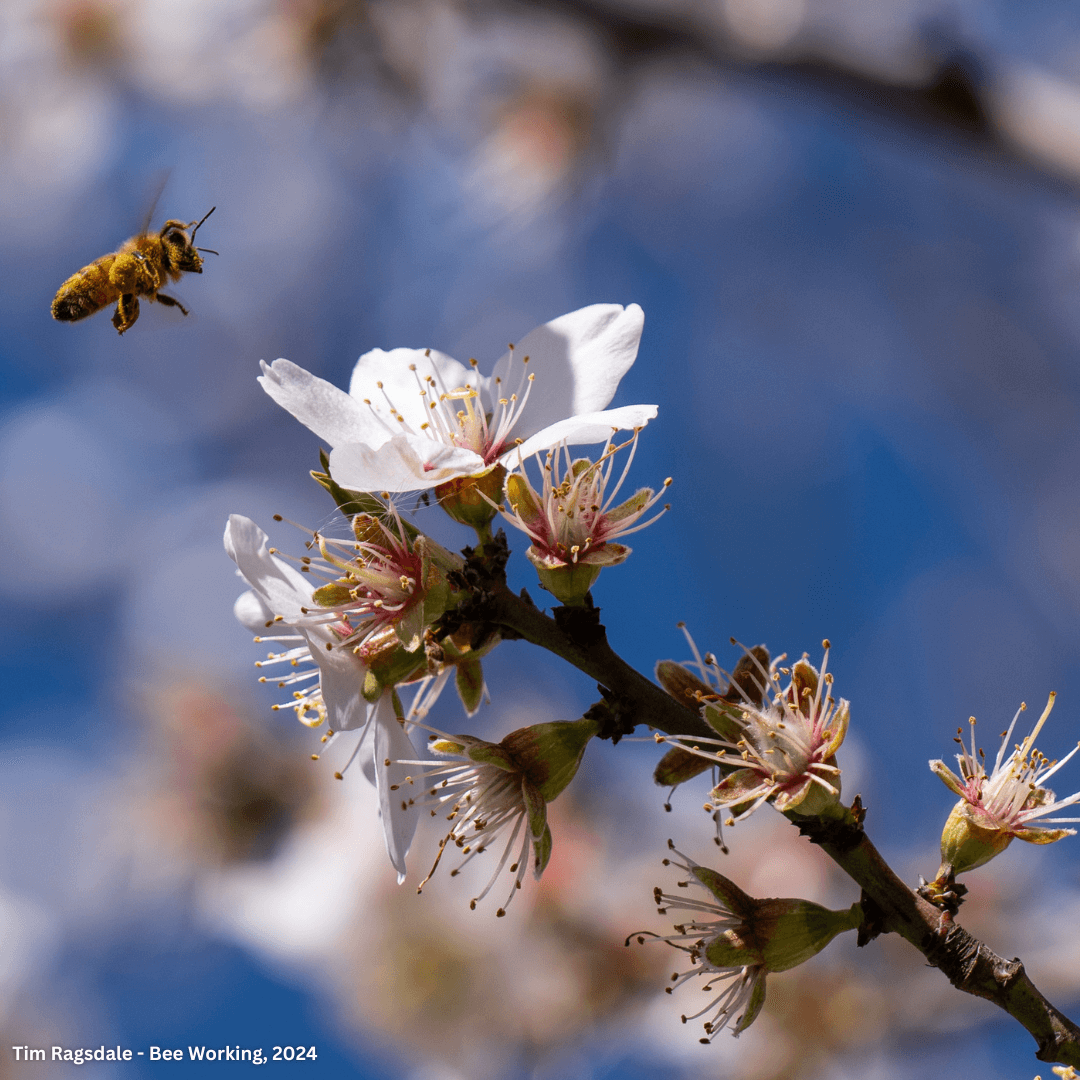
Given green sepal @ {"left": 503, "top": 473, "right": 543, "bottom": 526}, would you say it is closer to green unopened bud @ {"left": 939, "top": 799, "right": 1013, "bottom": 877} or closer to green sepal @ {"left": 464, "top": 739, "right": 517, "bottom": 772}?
green sepal @ {"left": 464, "top": 739, "right": 517, "bottom": 772}

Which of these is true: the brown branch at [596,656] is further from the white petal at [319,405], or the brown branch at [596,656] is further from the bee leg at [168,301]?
the bee leg at [168,301]

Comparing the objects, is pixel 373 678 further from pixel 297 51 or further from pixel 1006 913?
pixel 297 51

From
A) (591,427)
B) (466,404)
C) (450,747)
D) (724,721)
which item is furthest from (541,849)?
(466,404)

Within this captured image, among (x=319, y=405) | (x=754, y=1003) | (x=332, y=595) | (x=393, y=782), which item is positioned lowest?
(x=754, y=1003)

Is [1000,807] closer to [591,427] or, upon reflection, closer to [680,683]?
[680,683]

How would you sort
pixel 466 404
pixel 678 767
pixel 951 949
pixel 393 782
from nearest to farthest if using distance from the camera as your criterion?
pixel 951 949 < pixel 678 767 < pixel 393 782 < pixel 466 404

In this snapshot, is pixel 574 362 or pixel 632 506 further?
pixel 574 362

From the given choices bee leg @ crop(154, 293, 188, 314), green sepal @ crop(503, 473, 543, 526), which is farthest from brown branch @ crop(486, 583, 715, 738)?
bee leg @ crop(154, 293, 188, 314)

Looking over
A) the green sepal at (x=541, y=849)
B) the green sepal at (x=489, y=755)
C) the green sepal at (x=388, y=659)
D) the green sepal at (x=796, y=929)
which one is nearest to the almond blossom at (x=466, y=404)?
the green sepal at (x=388, y=659)
